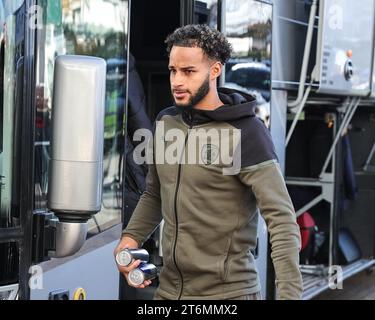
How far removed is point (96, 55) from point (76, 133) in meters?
0.90

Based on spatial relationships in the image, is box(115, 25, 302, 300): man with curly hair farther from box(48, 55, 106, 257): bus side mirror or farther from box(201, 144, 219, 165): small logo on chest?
box(48, 55, 106, 257): bus side mirror

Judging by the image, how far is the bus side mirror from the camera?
2.03m

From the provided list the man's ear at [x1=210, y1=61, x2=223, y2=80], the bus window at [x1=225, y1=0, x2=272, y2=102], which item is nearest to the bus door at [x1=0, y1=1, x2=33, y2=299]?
the man's ear at [x1=210, y1=61, x2=223, y2=80]

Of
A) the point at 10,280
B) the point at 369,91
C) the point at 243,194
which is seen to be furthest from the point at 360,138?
the point at 10,280

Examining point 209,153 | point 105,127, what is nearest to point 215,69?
Result: point 209,153

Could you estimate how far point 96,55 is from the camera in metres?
2.88

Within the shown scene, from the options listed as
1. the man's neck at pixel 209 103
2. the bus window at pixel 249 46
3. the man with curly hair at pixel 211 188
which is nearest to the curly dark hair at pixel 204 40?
the man with curly hair at pixel 211 188

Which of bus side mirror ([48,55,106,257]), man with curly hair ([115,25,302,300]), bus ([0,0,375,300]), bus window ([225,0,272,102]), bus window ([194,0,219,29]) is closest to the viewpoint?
Result: bus side mirror ([48,55,106,257])

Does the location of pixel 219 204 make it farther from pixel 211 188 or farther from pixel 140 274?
pixel 140 274

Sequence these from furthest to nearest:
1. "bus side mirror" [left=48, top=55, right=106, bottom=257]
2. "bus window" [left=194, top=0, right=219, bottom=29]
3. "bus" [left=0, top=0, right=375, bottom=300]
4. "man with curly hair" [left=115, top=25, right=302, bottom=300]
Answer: "bus window" [left=194, top=0, right=219, bottom=29]
"man with curly hair" [left=115, top=25, right=302, bottom=300]
"bus" [left=0, top=0, right=375, bottom=300]
"bus side mirror" [left=48, top=55, right=106, bottom=257]

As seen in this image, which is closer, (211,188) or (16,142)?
(16,142)

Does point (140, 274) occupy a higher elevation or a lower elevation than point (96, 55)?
lower

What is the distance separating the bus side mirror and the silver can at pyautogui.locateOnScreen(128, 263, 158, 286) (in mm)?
340

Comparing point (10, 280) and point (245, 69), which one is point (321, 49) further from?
point (10, 280)
